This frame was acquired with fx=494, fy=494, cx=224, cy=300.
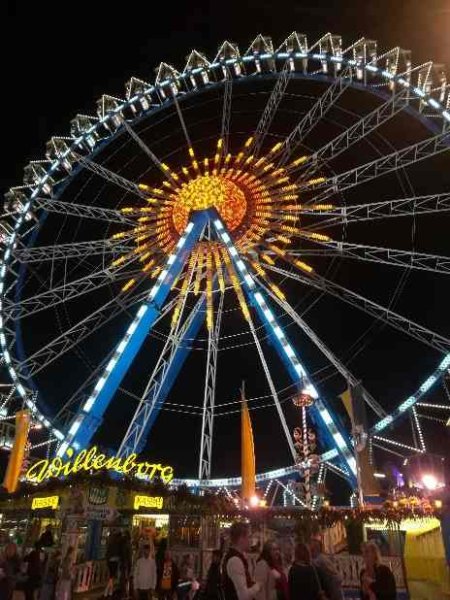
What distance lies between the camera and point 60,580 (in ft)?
26.2

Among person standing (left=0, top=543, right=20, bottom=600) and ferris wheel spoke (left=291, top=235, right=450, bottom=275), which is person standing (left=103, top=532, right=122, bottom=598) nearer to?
person standing (left=0, top=543, right=20, bottom=600)

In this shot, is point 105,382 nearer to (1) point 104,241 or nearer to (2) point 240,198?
(1) point 104,241

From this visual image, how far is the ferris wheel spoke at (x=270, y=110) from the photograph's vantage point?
19.0 metres

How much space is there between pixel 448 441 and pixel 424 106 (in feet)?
36.2

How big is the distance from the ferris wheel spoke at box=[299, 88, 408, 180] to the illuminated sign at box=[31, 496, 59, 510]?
1364 centimetres

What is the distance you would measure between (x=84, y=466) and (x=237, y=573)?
9408 mm

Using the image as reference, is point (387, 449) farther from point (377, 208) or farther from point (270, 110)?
point (270, 110)

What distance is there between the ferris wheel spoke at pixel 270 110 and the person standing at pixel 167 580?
1500cm

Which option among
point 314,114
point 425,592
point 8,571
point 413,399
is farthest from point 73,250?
point 425,592

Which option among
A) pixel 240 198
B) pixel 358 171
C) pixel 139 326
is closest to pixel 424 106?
pixel 358 171

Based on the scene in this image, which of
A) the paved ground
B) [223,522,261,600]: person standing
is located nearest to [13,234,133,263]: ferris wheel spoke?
the paved ground

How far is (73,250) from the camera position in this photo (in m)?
18.7

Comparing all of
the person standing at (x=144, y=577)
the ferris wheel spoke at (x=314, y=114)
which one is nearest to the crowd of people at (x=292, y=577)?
the person standing at (x=144, y=577)

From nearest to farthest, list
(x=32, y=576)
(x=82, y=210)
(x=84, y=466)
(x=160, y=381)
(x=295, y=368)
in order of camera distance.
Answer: (x=32, y=576), (x=84, y=466), (x=295, y=368), (x=160, y=381), (x=82, y=210)
